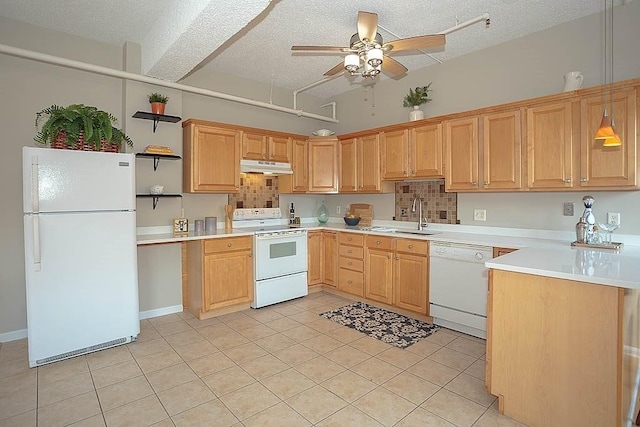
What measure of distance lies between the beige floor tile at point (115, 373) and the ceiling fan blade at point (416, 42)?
3.15 metres

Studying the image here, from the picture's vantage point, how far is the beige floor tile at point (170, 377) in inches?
94.0

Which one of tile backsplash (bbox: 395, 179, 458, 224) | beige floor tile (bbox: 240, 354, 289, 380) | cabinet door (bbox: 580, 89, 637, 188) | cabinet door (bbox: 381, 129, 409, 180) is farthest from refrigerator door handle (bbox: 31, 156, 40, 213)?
cabinet door (bbox: 580, 89, 637, 188)

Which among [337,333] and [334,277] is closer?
[337,333]

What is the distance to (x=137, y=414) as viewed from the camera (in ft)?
6.77

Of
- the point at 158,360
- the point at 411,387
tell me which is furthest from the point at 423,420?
the point at 158,360

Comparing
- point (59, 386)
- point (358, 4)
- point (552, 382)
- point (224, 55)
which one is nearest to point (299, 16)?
point (358, 4)

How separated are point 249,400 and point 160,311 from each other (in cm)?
212

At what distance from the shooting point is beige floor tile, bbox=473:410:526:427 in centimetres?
197

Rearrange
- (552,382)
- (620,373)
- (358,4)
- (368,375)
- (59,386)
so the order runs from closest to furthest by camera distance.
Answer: (620,373) → (552,382) → (59,386) → (368,375) → (358,4)

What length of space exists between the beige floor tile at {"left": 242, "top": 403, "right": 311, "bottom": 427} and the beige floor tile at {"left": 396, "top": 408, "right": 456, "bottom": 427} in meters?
0.59

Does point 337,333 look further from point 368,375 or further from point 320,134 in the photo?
point 320,134

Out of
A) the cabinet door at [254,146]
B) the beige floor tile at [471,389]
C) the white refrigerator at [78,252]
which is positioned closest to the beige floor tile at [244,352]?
the white refrigerator at [78,252]

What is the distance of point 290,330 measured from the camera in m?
3.39

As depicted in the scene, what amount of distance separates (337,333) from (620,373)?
84.5 inches
